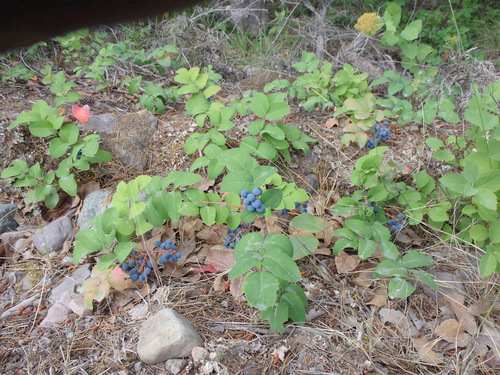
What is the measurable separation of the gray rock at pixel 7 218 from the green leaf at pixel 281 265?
1588 millimetres

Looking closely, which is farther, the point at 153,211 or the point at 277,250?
the point at 153,211

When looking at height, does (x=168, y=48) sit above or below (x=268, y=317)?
above

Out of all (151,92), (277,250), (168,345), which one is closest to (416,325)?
(277,250)

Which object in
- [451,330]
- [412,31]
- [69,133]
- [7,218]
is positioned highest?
[412,31]

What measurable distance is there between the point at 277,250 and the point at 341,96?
175 centimetres

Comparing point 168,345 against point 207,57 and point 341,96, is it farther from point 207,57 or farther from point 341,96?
point 207,57

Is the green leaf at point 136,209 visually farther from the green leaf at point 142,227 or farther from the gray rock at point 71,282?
the gray rock at point 71,282

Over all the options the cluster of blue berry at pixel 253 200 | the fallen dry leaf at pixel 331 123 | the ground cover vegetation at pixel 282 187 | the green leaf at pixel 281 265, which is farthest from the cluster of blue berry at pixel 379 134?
the green leaf at pixel 281 265

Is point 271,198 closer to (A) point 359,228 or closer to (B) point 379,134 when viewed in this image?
(A) point 359,228

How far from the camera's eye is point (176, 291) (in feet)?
4.91

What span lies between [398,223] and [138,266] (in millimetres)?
1269

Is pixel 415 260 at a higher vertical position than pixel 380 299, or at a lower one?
higher

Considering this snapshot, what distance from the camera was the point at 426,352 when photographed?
1.29 meters

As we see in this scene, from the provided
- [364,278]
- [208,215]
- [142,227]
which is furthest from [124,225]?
[364,278]
